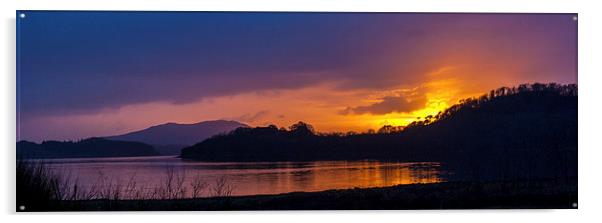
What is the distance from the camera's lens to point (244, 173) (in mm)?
3631

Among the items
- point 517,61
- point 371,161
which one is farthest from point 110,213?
point 517,61

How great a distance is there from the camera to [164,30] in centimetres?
365

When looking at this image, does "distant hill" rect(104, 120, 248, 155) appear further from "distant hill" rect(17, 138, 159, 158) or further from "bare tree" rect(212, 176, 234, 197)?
"bare tree" rect(212, 176, 234, 197)

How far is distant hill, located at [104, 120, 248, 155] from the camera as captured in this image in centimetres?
362

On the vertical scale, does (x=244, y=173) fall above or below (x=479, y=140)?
below

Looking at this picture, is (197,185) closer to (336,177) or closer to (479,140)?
(336,177)

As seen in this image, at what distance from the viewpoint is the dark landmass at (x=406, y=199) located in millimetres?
3648

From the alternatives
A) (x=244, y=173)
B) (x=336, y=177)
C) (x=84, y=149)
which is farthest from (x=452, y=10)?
(x=84, y=149)

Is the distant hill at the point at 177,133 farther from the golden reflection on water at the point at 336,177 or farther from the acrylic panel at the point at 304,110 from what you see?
the golden reflection on water at the point at 336,177

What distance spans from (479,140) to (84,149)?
5.62ft

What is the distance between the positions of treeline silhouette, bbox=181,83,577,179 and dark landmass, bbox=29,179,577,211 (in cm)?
6

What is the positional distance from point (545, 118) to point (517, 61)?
0.28m

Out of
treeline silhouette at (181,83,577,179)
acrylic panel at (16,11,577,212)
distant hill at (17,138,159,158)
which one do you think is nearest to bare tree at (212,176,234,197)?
acrylic panel at (16,11,577,212)

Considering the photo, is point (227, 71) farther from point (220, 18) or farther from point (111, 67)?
point (111, 67)
